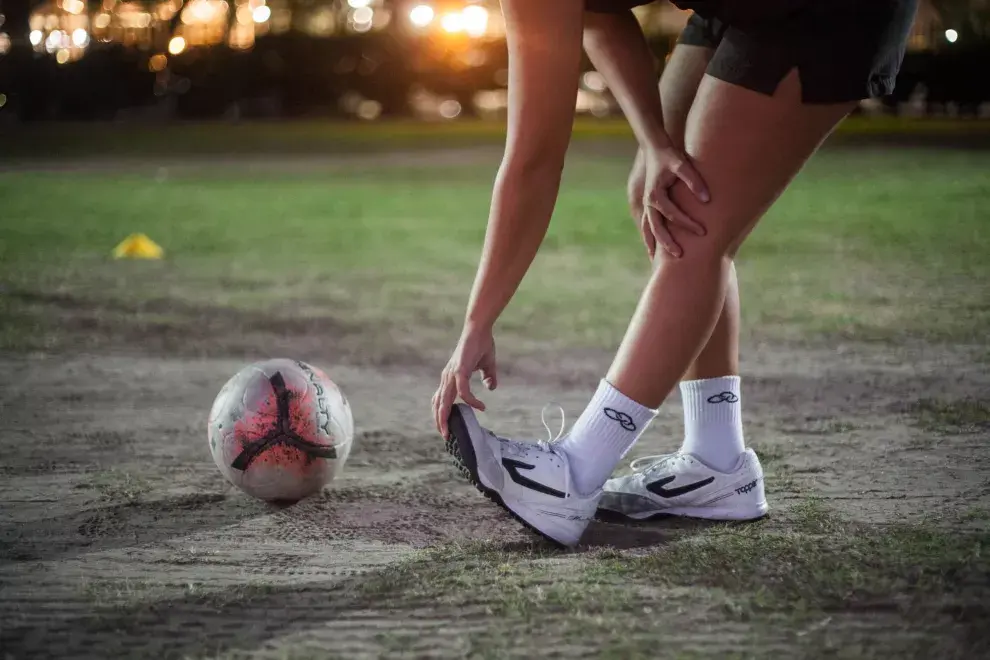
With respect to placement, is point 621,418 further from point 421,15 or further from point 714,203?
point 421,15

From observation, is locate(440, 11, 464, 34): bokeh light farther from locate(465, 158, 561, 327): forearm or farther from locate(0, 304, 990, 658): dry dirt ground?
locate(465, 158, 561, 327): forearm

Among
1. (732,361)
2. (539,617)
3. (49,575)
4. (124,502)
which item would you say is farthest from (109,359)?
(539,617)

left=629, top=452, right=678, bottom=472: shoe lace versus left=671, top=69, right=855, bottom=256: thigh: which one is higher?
left=671, top=69, right=855, bottom=256: thigh

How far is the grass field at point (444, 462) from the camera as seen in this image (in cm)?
260

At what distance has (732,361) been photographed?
11.4 ft

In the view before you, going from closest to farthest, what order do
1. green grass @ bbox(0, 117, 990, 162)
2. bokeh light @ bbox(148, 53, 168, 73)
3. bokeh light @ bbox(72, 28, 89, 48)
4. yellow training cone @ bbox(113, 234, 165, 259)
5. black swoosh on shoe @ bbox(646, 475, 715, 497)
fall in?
black swoosh on shoe @ bbox(646, 475, 715, 497)
yellow training cone @ bbox(113, 234, 165, 259)
green grass @ bbox(0, 117, 990, 162)
bokeh light @ bbox(148, 53, 168, 73)
bokeh light @ bbox(72, 28, 89, 48)

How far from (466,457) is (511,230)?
0.57 metres

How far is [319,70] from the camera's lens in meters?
34.8

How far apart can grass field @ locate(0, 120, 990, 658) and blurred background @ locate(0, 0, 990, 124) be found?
898 inches

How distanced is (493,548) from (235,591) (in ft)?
2.15

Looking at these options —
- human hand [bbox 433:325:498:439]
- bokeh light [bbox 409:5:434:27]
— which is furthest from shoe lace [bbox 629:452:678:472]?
bokeh light [bbox 409:5:434:27]

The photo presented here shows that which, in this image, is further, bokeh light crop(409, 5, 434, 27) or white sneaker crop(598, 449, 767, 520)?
bokeh light crop(409, 5, 434, 27)

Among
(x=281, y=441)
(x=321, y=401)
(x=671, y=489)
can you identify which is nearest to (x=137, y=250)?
(x=321, y=401)

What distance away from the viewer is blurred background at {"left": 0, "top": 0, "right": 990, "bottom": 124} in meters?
31.5
